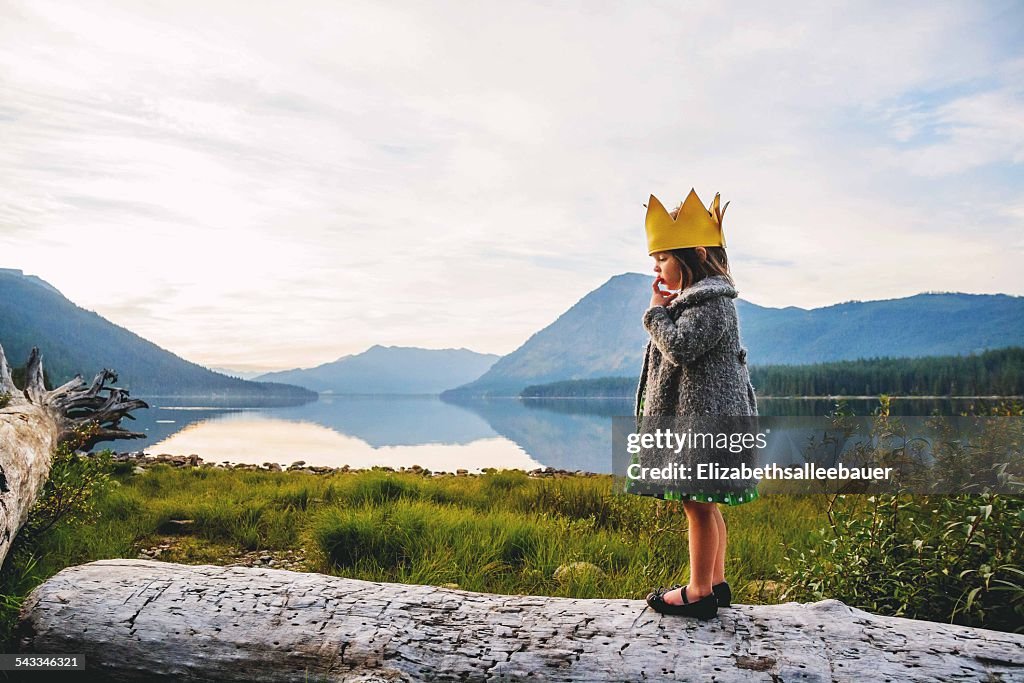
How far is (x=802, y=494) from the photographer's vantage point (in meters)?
9.67

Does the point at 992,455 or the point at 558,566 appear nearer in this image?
the point at 992,455

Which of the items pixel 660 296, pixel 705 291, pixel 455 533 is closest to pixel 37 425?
pixel 455 533

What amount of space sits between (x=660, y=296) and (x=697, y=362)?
18.2 inches

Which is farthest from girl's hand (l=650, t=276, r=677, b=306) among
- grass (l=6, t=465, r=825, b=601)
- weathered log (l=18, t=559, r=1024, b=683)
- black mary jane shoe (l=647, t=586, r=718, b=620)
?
grass (l=6, t=465, r=825, b=601)

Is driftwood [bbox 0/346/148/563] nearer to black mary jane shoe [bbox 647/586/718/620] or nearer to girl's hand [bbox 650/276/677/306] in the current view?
black mary jane shoe [bbox 647/586/718/620]

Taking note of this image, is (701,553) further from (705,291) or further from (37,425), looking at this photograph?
(37,425)

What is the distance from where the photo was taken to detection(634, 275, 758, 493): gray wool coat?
3432 mm

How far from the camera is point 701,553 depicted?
3.46m

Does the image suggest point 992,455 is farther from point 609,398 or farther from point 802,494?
point 609,398

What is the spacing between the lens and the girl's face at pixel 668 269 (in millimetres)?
3694

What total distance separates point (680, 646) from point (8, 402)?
25.8 feet

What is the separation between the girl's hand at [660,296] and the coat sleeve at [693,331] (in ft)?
0.63

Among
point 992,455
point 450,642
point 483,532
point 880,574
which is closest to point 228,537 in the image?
point 483,532

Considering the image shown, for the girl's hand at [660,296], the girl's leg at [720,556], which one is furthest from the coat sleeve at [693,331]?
the girl's leg at [720,556]
